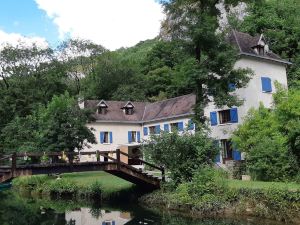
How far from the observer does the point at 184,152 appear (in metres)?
21.8

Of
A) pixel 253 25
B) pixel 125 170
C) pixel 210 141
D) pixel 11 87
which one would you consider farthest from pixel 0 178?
pixel 253 25

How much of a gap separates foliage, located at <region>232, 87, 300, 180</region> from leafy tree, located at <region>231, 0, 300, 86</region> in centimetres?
1858

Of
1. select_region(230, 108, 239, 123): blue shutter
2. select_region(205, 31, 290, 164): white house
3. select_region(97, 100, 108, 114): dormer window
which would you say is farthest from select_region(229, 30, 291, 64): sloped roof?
select_region(97, 100, 108, 114): dormer window

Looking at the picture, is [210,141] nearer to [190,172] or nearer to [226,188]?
[190,172]

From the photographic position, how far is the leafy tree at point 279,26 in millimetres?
43125

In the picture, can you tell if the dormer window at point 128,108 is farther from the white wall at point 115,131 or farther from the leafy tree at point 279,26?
the leafy tree at point 279,26

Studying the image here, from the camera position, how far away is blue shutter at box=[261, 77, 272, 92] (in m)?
32.2

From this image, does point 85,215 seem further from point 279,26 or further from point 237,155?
point 279,26

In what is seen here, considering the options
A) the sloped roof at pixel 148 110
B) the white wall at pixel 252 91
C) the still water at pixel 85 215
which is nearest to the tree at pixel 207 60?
the white wall at pixel 252 91

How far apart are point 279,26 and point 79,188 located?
30367 millimetres

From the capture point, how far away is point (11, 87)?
49594 millimetres

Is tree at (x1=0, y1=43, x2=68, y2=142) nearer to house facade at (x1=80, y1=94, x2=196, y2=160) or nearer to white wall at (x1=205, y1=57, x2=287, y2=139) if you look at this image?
house facade at (x1=80, y1=94, x2=196, y2=160)

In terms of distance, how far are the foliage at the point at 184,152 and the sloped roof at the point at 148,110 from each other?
1686 centimetres

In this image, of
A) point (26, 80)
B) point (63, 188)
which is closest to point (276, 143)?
point (63, 188)
